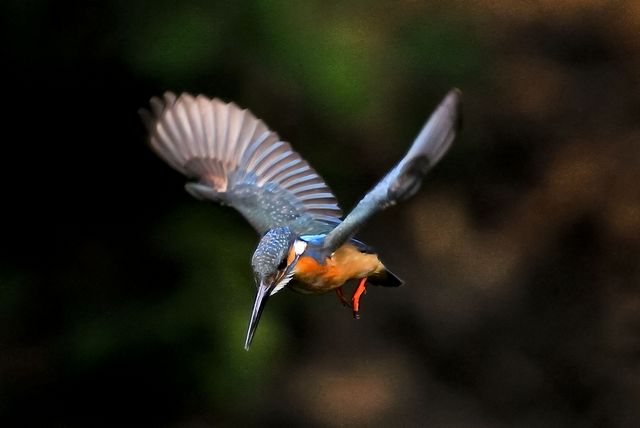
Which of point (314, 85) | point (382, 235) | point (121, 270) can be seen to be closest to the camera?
point (314, 85)

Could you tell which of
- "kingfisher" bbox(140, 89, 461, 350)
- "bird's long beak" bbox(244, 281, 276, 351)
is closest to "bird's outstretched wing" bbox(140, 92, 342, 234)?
"kingfisher" bbox(140, 89, 461, 350)

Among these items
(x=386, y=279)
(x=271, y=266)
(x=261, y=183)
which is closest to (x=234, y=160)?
(x=261, y=183)

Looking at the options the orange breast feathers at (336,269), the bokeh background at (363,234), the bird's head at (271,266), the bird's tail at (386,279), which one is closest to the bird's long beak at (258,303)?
the bird's head at (271,266)

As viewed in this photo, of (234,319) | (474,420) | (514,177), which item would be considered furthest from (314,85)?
(474,420)

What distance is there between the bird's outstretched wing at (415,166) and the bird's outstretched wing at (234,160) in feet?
1.99

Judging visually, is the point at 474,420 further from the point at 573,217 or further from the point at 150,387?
the point at 150,387

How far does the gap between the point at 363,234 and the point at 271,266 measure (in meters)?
3.54

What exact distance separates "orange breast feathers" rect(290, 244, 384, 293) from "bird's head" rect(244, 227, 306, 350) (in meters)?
0.04

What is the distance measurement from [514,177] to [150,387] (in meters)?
2.08

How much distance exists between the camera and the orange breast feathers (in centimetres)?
298

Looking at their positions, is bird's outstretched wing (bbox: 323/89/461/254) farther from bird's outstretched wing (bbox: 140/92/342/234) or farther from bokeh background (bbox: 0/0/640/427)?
bokeh background (bbox: 0/0/640/427)

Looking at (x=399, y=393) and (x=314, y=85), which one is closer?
(x=314, y=85)

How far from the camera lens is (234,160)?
3.71 metres

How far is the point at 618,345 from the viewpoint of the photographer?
6.73 meters
